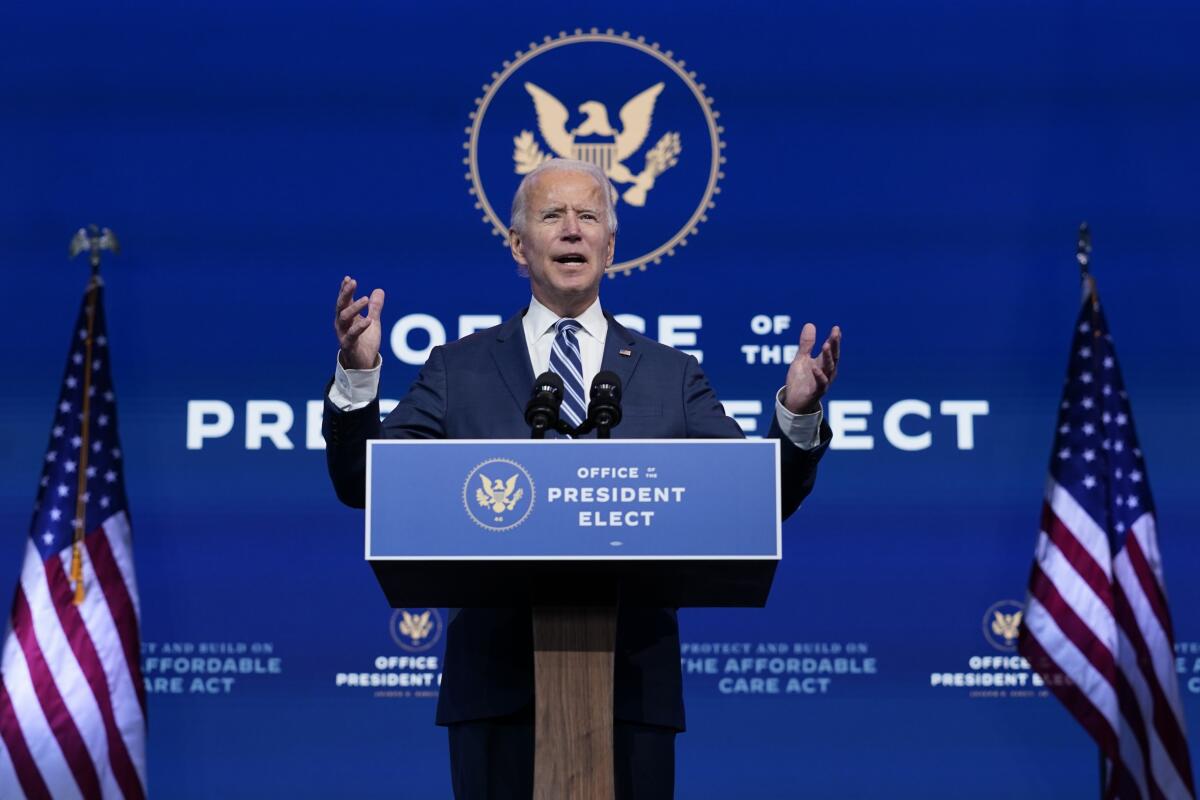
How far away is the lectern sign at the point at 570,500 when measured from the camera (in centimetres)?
196

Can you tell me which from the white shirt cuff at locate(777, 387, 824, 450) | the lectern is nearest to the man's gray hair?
the white shirt cuff at locate(777, 387, 824, 450)

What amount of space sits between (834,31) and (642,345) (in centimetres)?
267

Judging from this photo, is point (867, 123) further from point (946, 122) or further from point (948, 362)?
point (948, 362)

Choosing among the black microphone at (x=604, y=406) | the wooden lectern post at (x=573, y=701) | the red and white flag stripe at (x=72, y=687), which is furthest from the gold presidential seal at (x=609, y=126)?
the wooden lectern post at (x=573, y=701)

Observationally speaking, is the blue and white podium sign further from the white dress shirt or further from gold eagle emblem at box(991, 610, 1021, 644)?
gold eagle emblem at box(991, 610, 1021, 644)

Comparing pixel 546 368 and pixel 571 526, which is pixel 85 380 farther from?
pixel 571 526

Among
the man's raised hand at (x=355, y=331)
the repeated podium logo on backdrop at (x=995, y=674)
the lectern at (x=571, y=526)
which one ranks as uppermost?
the man's raised hand at (x=355, y=331)

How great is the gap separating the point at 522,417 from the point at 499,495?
0.52m

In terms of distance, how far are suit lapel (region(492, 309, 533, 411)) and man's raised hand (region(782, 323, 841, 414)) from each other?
0.44 metres

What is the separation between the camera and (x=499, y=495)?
1976 millimetres

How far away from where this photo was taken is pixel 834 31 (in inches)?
195

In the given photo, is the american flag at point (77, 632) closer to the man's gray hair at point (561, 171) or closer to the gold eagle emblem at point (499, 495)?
the man's gray hair at point (561, 171)

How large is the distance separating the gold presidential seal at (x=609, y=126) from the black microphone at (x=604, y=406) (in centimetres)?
275

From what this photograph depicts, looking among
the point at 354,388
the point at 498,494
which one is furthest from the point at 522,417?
the point at 498,494
